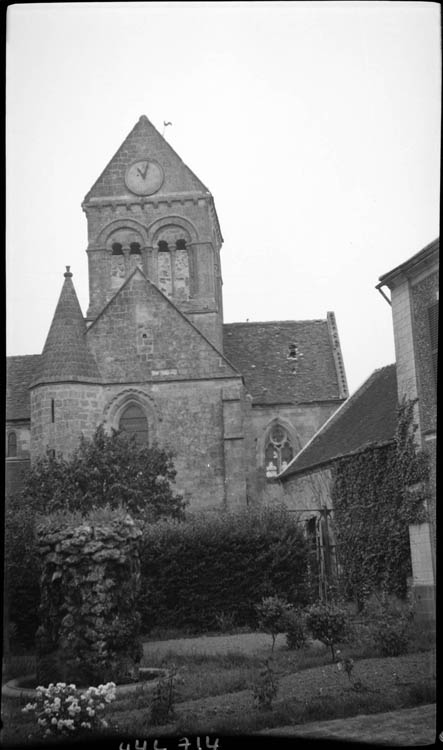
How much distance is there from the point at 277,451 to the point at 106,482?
12.2 metres

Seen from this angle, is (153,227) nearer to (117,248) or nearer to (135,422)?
(117,248)

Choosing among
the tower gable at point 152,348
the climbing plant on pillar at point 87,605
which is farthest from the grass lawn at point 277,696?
the tower gable at point 152,348

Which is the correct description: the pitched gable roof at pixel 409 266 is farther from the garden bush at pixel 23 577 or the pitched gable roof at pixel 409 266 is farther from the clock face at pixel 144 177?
the clock face at pixel 144 177

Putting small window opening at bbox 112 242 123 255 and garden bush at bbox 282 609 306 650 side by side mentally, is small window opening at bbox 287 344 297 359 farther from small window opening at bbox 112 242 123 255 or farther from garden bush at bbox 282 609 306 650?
garden bush at bbox 282 609 306 650

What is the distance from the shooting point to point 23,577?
18.3 meters

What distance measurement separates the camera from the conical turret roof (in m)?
28.3

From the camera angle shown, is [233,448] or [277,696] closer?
[277,696]

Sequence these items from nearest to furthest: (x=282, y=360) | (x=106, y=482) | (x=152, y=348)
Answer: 1. (x=106, y=482)
2. (x=152, y=348)
3. (x=282, y=360)

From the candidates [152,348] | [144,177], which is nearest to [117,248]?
[144,177]

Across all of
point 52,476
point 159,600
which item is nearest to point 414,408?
point 159,600

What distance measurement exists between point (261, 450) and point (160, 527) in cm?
1248

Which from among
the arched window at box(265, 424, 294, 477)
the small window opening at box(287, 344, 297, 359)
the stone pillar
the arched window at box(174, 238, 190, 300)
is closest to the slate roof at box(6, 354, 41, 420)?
the arched window at box(174, 238, 190, 300)

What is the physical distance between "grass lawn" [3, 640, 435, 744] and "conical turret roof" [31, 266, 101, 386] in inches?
601

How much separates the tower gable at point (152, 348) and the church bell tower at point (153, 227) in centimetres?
694
